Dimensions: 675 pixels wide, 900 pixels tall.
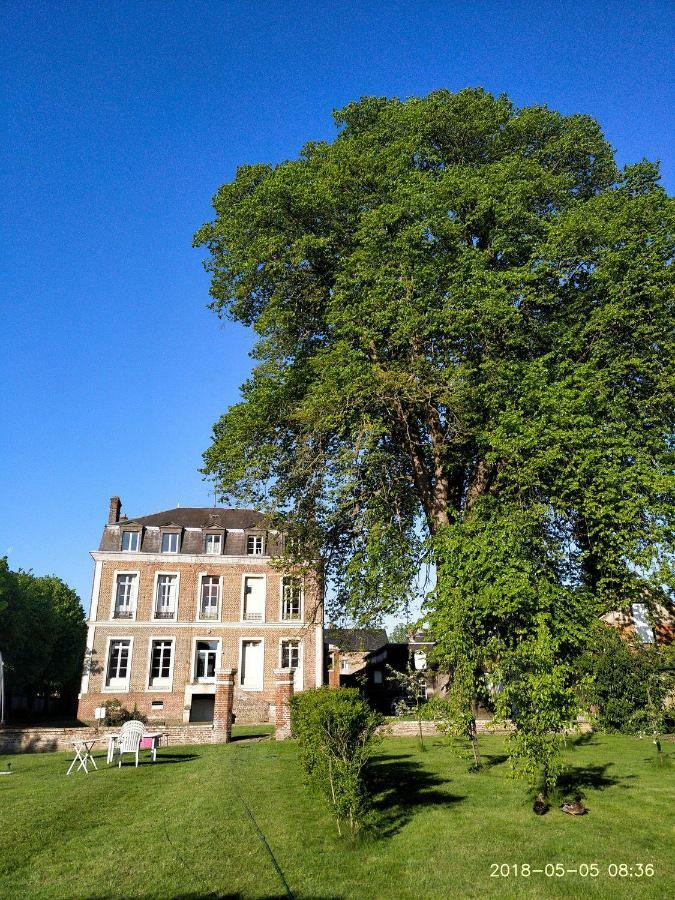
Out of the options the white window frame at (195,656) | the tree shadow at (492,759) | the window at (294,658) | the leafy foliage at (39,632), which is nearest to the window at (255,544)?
the white window frame at (195,656)

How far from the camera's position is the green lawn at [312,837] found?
19.7 ft

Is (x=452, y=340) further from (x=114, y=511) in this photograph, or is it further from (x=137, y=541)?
(x=114, y=511)

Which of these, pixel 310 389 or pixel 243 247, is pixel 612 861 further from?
pixel 243 247

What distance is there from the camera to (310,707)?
9148 mm

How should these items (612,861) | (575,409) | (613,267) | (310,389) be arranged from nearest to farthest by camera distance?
(612,861) → (575,409) → (613,267) → (310,389)

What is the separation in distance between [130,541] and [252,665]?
9244 millimetres

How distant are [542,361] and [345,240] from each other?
644 centimetres

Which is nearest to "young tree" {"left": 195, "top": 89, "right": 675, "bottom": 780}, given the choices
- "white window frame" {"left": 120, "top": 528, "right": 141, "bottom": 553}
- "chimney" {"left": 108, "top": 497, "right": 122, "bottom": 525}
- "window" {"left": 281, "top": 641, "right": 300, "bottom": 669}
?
"window" {"left": 281, "top": 641, "right": 300, "bottom": 669}

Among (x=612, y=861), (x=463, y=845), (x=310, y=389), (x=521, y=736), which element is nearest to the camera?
(x=612, y=861)

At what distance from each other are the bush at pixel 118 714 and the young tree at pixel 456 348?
17029 millimetres

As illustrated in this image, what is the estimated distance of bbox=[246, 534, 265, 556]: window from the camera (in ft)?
107

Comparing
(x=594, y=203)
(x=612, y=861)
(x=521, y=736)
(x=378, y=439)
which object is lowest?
(x=612, y=861)

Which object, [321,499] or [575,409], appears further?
[321,499]

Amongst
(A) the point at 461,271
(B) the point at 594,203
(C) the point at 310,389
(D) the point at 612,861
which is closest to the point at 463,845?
(D) the point at 612,861
